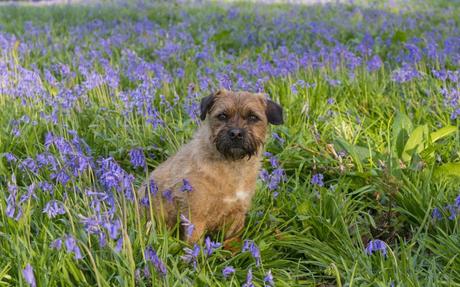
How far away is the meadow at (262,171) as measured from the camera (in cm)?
323

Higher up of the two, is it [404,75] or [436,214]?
[404,75]

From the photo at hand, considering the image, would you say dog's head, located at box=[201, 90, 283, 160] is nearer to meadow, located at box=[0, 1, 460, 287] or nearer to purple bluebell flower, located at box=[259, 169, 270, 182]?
purple bluebell flower, located at box=[259, 169, 270, 182]

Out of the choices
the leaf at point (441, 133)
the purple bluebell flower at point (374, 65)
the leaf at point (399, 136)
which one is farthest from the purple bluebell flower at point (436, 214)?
the purple bluebell flower at point (374, 65)

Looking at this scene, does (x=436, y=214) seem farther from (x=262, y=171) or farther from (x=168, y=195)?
(x=168, y=195)

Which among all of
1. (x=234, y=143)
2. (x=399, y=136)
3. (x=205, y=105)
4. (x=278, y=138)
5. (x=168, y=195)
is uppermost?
(x=205, y=105)

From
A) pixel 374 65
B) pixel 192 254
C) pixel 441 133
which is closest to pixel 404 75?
pixel 374 65

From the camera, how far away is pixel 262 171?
4590 mm

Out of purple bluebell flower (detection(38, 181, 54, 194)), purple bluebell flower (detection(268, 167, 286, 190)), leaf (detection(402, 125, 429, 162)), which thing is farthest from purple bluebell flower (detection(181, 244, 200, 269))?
leaf (detection(402, 125, 429, 162))

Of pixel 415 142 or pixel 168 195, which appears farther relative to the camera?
pixel 415 142

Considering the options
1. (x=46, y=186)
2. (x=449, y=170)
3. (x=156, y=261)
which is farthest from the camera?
(x=449, y=170)

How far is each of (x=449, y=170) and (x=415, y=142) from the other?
44 cm

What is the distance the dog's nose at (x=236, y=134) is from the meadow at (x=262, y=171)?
2.09 ft

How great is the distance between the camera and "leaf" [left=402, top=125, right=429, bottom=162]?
5000 mm

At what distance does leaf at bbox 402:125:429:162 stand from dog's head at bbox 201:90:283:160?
4.55 feet
